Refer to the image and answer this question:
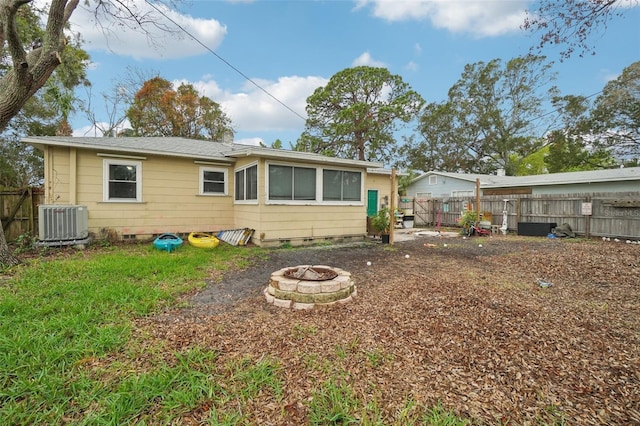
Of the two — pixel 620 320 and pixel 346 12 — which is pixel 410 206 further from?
pixel 620 320

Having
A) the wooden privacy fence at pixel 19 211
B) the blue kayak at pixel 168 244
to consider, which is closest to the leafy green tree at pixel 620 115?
the blue kayak at pixel 168 244

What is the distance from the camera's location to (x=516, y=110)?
23875 mm

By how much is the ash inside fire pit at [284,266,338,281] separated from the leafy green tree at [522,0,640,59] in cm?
452

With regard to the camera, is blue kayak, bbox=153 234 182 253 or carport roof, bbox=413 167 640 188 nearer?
blue kayak, bbox=153 234 182 253

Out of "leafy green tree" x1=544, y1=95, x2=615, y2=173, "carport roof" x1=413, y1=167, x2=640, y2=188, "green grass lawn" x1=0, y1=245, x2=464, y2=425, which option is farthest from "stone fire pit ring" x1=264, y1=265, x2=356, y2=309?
"leafy green tree" x1=544, y1=95, x2=615, y2=173

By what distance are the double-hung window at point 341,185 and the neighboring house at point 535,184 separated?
7329 millimetres

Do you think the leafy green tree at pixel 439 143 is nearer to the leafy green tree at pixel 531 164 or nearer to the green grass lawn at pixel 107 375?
the leafy green tree at pixel 531 164

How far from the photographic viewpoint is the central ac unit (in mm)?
6117

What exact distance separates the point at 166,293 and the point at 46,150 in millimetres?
6050

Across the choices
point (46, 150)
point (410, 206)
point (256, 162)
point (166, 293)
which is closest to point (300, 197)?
point (256, 162)

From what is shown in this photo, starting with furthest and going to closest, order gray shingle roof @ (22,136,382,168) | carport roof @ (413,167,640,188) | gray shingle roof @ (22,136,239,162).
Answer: carport roof @ (413,167,640,188) → gray shingle roof @ (22,136,382,168) → gray shingle roof @ (22,136,239,162)

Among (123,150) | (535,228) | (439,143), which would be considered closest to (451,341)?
(123,150)

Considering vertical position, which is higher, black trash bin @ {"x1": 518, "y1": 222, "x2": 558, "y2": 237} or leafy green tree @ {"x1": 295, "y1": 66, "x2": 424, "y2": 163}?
leafy green tree @ {"x1": 295, "y1": 66, "x2": 424, "y2": 163}

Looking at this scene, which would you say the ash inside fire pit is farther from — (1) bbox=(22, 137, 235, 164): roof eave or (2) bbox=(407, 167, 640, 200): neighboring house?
(2) bbox=(407, 167, 640, 200): neighboring house
